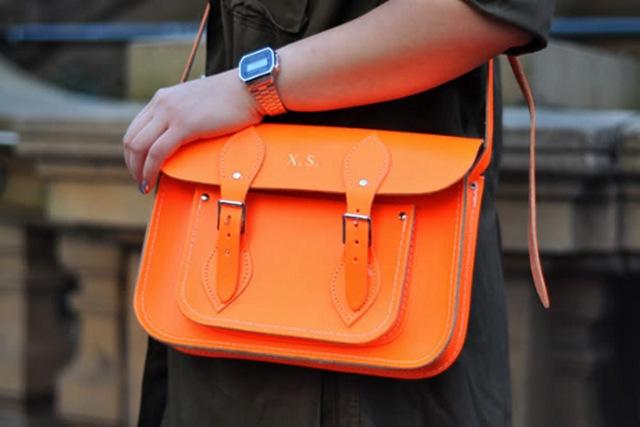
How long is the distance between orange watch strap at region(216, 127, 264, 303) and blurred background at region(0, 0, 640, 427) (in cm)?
96

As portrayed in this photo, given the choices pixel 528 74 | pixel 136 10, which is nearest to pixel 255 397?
pixel 528 74

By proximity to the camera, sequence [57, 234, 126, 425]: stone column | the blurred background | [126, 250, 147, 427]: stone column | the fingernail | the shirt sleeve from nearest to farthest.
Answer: the shirt sleeve
the fingernail
the blurred background
[126, 250, 147, 427]: stone column
[57, 234, 126, 425]: stone column

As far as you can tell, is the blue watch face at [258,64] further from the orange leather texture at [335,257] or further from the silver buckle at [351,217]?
the silver buckle at [351,217]

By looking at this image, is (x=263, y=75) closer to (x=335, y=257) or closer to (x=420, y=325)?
(x=335, y=257)

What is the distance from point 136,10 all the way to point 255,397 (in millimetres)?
6258

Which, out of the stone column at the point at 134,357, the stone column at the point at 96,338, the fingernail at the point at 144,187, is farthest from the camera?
A: the stone column at the point at 96,338

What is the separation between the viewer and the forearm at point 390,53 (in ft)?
4.22

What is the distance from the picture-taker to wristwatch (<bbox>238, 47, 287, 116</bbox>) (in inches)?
53.4

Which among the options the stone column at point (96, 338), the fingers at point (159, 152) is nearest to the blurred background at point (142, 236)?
the stone column at point (96, 338)

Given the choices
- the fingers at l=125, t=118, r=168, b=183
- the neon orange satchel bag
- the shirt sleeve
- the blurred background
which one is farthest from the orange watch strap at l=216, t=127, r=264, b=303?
the blurred background

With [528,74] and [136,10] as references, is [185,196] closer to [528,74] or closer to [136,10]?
[528,74]

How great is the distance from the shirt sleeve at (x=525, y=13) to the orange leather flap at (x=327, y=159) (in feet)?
0.56

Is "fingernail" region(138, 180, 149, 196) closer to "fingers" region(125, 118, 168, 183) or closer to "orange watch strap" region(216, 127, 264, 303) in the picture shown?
"fingers" region(125, 118, 168, 183)

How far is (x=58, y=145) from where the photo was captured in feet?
8.69
